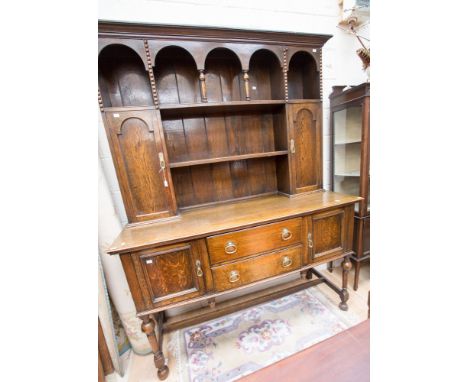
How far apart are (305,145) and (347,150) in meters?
0.56

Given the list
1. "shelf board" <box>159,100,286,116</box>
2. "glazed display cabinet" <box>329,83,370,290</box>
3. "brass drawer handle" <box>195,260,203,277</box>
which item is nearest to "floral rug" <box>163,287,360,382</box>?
"glazed display cabinet" <box>329,83,370,290</box>

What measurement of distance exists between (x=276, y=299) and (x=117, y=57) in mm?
2068

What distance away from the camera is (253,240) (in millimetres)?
1057

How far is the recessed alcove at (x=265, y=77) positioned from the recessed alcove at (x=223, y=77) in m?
0.10

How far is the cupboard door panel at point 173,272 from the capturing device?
0.95 m

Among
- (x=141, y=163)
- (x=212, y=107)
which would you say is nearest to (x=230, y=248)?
(x=141, y=163)

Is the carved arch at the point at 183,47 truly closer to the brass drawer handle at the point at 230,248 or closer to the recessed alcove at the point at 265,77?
the recessed alcove at the point at 265,77

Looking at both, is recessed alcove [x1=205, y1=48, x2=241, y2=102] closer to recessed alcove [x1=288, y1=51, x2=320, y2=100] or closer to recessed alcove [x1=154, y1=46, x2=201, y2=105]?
recessed alcove [x1=154, y1=46, x2=201, y2=105]

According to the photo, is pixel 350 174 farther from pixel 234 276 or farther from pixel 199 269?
pixel 199 269

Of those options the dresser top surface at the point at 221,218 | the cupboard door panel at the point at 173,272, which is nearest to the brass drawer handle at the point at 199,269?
the cupboard door panel at the point at 173,272
